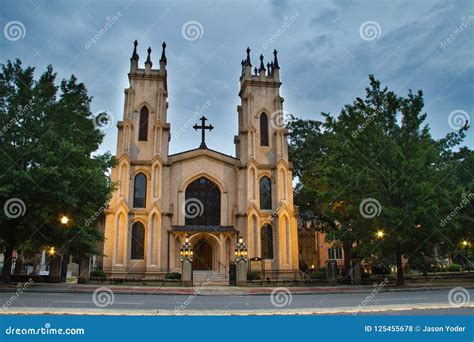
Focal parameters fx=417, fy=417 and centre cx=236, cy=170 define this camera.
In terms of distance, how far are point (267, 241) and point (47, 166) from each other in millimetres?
21091

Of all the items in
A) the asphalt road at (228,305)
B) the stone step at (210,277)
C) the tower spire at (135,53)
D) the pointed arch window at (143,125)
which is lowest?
the asphalt road at (228,305)

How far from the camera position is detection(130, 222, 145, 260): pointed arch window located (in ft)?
110

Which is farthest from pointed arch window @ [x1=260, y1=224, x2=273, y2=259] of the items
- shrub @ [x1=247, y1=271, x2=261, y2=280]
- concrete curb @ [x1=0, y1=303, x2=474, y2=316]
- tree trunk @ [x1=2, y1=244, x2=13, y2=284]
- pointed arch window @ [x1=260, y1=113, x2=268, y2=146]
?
concrete curb @ [x1=0, y1=303, x2=474, y2=316]

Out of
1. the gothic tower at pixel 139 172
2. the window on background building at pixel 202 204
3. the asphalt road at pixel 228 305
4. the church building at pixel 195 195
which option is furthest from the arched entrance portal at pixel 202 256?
the asphalt road at pixel 228 305

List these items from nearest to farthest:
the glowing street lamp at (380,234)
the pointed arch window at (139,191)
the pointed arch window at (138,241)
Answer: the glowing street lamp at (380,234)
the pointed arch window at (138,241)
the pointed arch window at (139,191)

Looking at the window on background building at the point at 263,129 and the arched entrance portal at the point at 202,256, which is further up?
the window on background building at the point at 263,129

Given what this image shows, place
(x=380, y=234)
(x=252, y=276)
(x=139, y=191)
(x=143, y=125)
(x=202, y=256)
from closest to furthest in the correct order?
(x=380, y=234) < (x=252, y=276) < (x=139, y=191) < (x=202, y=256) < (x=143, y=125)

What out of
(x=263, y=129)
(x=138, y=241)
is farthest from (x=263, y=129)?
(x=138, y=241)

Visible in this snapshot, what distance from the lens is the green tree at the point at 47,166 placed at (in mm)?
18275

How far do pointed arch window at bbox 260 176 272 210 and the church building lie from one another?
88 mm

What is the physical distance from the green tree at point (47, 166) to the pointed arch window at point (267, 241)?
15487 millimetres

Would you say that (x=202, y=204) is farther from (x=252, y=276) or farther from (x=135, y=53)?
(x=135, y=53)

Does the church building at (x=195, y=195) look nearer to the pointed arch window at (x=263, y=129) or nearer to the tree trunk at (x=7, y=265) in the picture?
→ the pointed arch window at (x=263, y=129)

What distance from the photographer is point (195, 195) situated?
1438 inches
